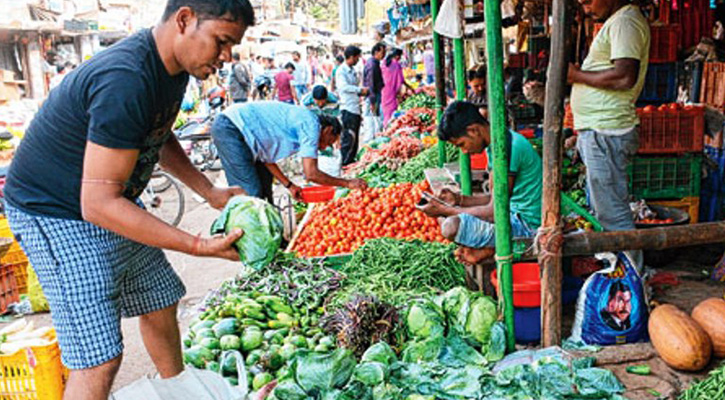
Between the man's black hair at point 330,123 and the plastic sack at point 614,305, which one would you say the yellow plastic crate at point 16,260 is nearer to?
the man's black hair at point 330,123

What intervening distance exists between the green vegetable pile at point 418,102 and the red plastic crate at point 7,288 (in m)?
9.33

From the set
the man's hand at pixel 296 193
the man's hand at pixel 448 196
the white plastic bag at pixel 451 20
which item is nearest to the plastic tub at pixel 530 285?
the man's hand at pixel 448 196

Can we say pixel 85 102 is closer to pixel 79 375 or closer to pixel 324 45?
pixel 79 375

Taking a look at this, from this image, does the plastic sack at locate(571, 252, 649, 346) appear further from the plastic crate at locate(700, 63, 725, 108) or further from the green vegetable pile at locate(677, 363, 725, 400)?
the plastic crate at locate(700, 63, 725, 108)

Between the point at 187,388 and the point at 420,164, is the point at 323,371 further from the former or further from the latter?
the point at 420,164

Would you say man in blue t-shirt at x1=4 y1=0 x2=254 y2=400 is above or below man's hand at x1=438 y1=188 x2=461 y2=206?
above

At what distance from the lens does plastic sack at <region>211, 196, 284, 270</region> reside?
2.39 meters

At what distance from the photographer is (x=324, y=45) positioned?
35844 mm

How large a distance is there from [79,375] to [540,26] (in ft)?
39.2

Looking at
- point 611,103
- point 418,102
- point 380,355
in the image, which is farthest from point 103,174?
point 418,102

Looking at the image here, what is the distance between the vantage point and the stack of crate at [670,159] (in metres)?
5.38

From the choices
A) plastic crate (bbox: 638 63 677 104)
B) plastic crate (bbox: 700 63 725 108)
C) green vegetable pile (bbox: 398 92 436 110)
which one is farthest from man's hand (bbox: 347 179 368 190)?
green vegetable pile (bbox: 398 92 436 110)

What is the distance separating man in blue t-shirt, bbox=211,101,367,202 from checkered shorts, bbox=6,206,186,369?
2923 mm

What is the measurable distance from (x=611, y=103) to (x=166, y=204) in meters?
7.21
